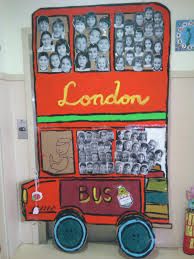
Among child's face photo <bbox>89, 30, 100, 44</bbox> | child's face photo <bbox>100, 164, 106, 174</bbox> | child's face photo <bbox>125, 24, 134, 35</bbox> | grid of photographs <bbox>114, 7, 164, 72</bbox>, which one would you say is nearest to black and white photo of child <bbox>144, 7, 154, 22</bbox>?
grid of photographs <bbox>114, 7, 164, 72</bbox>

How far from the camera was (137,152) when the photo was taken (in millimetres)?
1997

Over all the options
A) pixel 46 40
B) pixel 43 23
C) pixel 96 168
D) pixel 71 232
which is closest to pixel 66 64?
pixel 46 40

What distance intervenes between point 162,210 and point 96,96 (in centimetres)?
95

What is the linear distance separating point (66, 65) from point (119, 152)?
2.41ft

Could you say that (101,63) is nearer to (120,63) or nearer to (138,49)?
(120,63)

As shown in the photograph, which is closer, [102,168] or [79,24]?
[79,24]

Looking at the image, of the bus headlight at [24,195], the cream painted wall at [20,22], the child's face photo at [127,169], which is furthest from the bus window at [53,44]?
the bus headlight at [24,195]

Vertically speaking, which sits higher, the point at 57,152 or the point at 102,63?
the point at 102,63

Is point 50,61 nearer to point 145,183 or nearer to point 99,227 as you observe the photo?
point 145,183

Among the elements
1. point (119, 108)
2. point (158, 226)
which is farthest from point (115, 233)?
point (119, 108)

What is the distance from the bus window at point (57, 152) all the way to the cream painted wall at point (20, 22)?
0.53m

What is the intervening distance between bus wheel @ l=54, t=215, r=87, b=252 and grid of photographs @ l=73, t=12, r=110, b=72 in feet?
3.60

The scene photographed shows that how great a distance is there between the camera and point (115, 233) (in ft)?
7.07

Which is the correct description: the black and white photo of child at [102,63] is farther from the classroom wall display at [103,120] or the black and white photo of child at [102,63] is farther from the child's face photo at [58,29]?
the child's face photo at [58,29]
